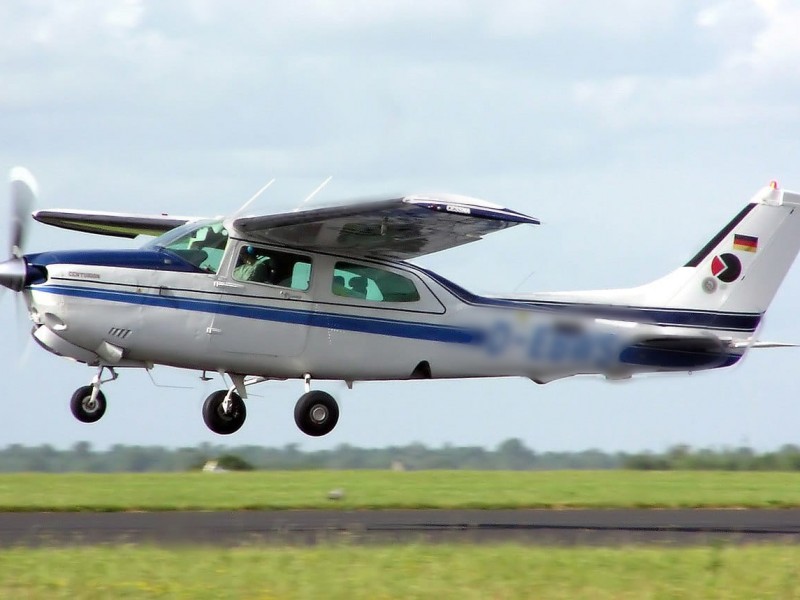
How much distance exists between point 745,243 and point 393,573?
409 inches

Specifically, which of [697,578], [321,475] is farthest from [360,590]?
[321,475]

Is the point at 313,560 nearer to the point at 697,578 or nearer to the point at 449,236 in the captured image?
the point at 697,578

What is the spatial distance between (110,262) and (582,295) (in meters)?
6.88

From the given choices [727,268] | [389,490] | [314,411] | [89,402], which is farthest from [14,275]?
[727,268]

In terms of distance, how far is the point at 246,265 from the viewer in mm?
16156

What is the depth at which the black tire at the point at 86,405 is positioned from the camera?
16.4 meters

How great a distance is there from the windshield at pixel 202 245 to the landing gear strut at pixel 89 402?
1777 mm

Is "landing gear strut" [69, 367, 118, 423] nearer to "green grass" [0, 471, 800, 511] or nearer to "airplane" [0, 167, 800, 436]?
"airplane" [0, 167, 800, 436]

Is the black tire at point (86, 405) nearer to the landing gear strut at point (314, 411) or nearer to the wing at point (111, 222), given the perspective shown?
the landing gear strut at point (314, 411)

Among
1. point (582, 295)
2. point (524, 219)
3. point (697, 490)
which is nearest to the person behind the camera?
point (524, 219)

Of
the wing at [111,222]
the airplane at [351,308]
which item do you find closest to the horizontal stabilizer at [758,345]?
the airplane at [351,308]

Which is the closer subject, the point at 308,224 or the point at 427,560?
the point at 427,560

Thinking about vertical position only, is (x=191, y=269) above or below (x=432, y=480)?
above

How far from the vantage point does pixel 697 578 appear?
37.1ft
